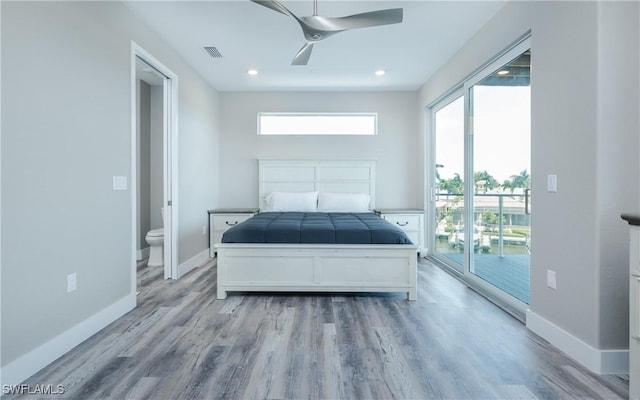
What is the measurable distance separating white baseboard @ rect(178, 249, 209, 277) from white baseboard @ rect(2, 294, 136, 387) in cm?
103

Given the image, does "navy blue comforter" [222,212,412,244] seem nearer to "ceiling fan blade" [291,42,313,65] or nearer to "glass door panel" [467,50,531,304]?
"glass door panel" [467,50,531,304]

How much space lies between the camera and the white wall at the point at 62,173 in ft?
5.18

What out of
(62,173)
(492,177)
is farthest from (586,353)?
(62,173)

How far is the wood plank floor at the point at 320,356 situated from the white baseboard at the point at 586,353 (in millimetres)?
54

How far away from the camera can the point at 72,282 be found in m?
1.97

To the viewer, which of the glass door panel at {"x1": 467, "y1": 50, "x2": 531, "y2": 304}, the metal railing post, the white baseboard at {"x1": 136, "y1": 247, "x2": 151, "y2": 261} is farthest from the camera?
the white baseboard at {"x1": 136, "y1": 247, "x2": 151, "y2": 261}

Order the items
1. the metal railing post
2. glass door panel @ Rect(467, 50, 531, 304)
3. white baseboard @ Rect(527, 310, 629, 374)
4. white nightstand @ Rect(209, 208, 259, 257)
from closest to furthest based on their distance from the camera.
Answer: white baseboard @ Rect(527, 310, 629, 374) < glass door panel @ Rect(467, 50, 531, 304) < the metal railing post < white nightstand @ Rect(209, 208, 259, 257)

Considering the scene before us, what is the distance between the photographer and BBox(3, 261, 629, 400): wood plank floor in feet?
5.03

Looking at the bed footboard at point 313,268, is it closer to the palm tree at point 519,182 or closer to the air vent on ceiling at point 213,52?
the palm tree at point 519,182

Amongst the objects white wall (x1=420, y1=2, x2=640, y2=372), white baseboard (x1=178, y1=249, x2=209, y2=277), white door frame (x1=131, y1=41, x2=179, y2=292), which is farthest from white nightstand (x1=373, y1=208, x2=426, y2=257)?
white door frame (x1=131, y1=41, x2=179, y2=292)

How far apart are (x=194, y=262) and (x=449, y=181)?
11.7 ft

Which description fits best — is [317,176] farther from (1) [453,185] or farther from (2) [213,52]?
(2) [213,52]

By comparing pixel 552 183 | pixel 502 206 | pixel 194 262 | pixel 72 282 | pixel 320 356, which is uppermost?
pixel 552 183

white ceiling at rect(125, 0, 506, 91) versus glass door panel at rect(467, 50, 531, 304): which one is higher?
white ceiling at rect(125, 0, 506, 91)
